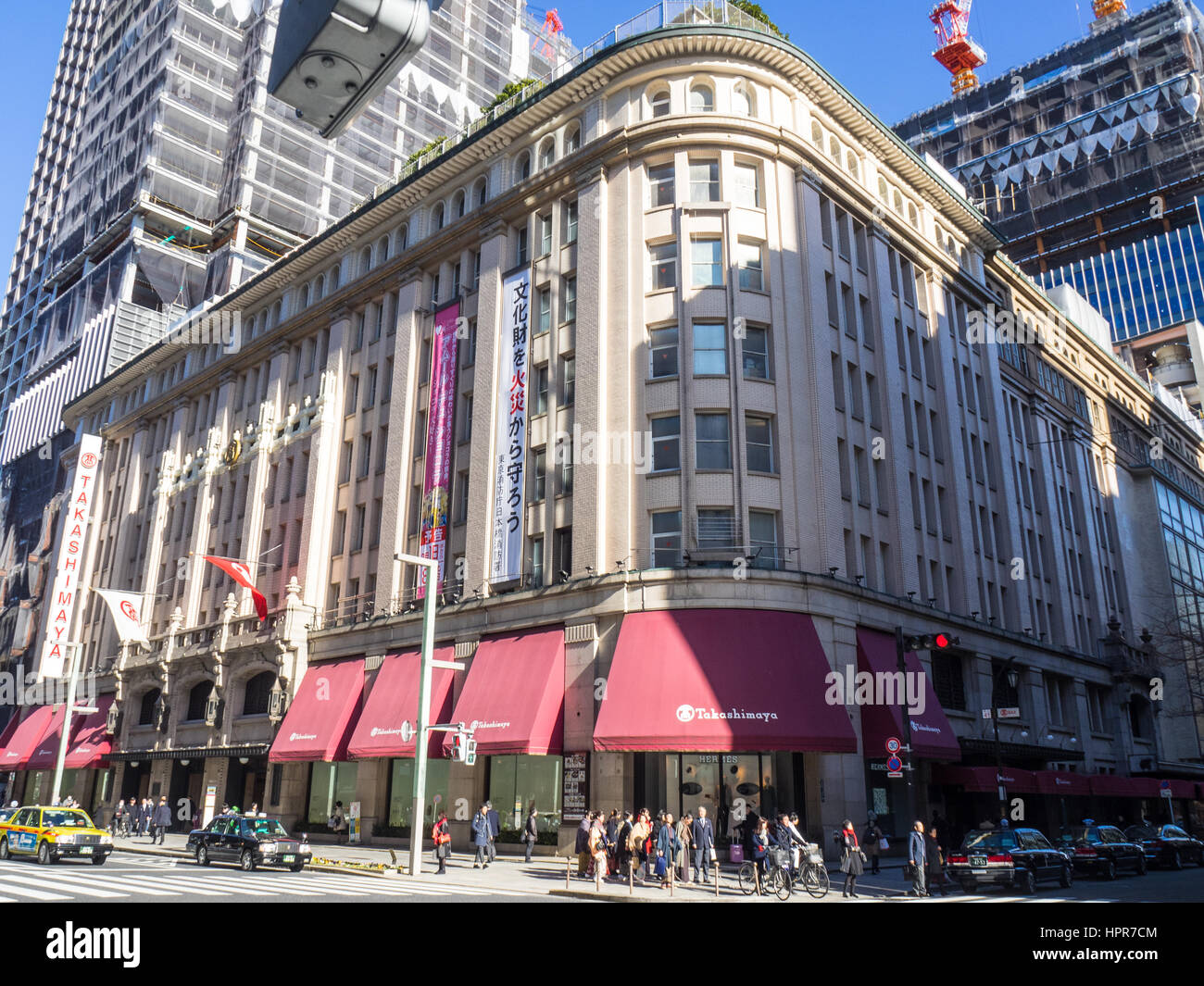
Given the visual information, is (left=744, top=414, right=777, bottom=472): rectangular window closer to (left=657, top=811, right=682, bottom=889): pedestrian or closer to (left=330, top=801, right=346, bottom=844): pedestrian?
(left=657, top=811, right=682, bottom=889): pedestrian

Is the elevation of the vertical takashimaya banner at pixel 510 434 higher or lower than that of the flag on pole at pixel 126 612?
higher

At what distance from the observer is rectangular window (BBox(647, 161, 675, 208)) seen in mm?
34344

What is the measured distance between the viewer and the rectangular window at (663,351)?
106ft

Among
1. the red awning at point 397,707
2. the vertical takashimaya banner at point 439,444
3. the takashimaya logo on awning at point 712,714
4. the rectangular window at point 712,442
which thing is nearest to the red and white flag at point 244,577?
the red awning at point 397,707

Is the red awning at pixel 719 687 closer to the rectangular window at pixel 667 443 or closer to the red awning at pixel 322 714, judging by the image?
the rectangular window at pixel 667 443

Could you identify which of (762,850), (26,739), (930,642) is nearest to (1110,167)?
(930,642)

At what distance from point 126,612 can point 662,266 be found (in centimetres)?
3201

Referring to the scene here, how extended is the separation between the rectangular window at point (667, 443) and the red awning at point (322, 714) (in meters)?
15.1

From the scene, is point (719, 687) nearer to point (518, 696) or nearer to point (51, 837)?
point (518, 696)

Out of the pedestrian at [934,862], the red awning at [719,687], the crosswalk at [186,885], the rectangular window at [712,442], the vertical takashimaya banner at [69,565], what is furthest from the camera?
the vertical takashimaya banner at [69,565]

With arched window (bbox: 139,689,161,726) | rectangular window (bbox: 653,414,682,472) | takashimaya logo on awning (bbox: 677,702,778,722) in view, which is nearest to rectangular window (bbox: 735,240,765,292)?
rectangular window (bbox: 653,414,682,472)

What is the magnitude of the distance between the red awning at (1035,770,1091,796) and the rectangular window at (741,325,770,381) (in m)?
18.2

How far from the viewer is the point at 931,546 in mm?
37562
